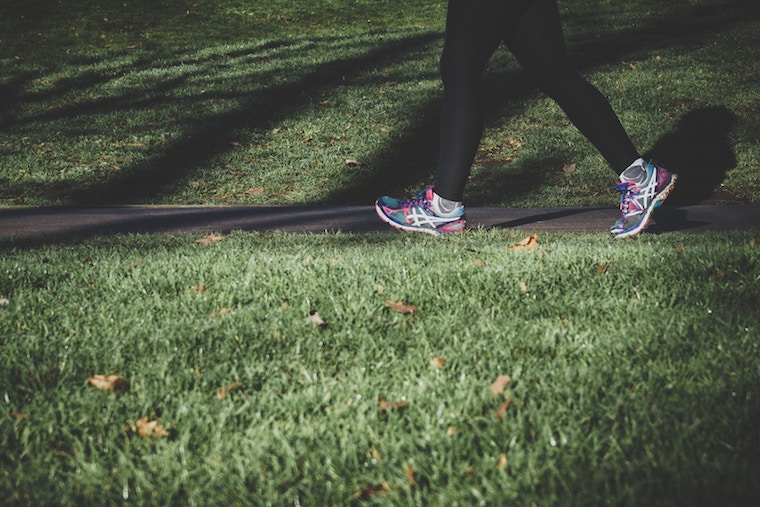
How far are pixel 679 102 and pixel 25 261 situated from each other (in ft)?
26.4

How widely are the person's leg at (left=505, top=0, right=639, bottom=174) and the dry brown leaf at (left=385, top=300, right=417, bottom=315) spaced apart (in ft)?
4.77

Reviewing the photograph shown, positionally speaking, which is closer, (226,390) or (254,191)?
(226,390)

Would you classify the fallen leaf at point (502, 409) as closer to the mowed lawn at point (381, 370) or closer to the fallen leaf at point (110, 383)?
the mowed lawn at point (381, 370)

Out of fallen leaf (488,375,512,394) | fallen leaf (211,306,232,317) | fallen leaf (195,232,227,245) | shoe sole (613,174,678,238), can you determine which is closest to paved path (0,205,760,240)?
fallen leaf (195,232,227,245)

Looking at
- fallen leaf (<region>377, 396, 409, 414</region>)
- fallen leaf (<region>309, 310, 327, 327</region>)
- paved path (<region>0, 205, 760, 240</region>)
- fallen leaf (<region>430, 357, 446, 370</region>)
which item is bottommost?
paved path (<region>0, 205, 760, 240</region>)

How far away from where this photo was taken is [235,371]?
2.07 metres

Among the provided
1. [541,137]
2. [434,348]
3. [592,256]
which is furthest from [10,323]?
[541,137]

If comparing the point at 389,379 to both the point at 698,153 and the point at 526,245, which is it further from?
the point at 698,153

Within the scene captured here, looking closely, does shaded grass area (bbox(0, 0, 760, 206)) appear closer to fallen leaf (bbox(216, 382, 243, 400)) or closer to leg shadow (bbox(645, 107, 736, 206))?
leg shadow (bbox(645, 107, 736, 206))

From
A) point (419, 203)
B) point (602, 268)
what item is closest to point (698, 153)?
point (419, 203)

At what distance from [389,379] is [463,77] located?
1877mm

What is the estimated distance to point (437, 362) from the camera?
6.81ft

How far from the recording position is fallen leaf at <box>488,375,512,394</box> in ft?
6.17

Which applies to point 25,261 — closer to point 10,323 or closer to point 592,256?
point 10,323
